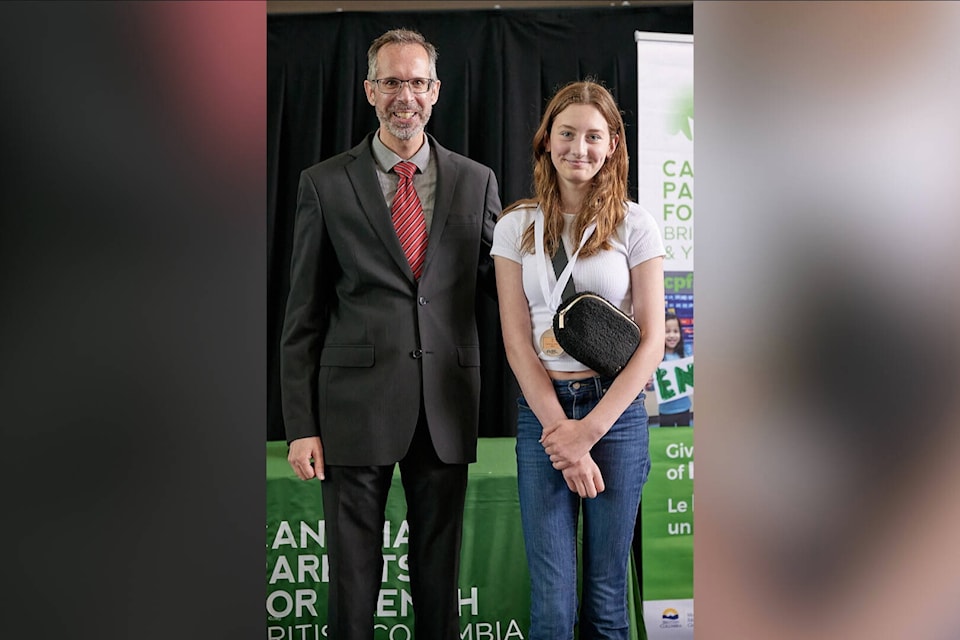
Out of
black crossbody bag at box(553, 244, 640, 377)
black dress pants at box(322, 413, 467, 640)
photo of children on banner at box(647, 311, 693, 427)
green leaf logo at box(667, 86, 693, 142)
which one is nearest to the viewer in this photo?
black crossbody bag at box(553, 244, 640, 377)

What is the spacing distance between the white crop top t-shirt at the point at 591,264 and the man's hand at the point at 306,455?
1.17 ft

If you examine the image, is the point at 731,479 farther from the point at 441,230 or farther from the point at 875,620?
the point at 441,230

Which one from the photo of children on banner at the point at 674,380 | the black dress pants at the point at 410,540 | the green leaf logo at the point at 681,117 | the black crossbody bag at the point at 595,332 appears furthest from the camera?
the green leaf logo at the point at 681,117

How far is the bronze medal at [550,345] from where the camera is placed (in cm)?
104

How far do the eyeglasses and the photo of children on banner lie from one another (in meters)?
0.50

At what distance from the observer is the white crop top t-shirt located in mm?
1044

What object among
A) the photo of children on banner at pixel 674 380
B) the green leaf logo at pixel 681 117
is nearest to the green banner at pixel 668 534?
the photo of children on banner at pixel 674 380

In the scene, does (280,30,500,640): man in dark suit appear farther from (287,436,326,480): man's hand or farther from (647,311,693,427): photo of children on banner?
(647,311,693,427): photo of children on banner

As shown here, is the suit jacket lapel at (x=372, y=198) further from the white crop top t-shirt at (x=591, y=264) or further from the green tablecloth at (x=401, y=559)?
the green tablecloth at (x=401, y=559)

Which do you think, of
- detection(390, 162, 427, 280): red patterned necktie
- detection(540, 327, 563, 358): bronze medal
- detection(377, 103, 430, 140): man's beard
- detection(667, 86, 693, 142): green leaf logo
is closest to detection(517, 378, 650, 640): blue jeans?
detection(540, 327, 563, 358): bronze medal

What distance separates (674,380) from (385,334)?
0.56 metres

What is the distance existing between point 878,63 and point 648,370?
0.62m

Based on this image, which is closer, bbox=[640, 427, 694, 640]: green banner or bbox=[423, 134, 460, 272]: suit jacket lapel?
bbox=[423, 134, 460, 272]: suit jacket lapel

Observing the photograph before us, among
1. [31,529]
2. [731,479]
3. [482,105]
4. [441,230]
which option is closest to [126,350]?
[31,529]
